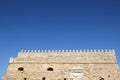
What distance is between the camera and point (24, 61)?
24203mm

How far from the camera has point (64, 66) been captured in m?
23.2

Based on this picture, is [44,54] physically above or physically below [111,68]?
above

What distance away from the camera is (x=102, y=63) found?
2292 centimetres

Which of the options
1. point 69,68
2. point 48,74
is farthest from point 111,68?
point 48,74

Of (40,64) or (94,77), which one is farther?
(40,64)

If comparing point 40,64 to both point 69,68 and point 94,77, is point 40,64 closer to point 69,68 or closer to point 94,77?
point 69,68

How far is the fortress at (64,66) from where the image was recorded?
73.6 ft

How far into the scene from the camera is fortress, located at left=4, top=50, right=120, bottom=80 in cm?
2244

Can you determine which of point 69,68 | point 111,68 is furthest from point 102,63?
point 69,68

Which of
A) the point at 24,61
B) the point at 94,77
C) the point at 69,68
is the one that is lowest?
the point at 94,77

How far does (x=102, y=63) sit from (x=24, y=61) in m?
10.2

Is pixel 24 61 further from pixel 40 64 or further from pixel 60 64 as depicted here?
pixel 60 64

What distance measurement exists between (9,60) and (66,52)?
7816mm

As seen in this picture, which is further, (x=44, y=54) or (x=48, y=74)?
(x=44, y=54)
